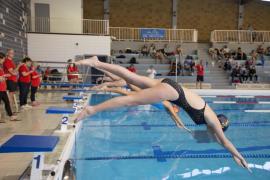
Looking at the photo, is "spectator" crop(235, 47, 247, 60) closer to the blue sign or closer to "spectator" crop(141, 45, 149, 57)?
the blue sign

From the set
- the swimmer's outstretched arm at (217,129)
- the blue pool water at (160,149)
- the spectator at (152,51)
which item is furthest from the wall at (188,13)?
the swimmer's outstretched arm at (217,129)

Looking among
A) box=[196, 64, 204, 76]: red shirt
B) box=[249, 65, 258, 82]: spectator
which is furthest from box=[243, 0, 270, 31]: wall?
box=[196, 64, 204, 76]: red shirt

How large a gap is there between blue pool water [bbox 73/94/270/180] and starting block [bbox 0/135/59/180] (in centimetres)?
125

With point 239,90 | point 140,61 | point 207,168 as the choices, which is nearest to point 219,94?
point 239,90

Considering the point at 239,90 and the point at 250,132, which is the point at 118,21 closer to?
the point at 239,90

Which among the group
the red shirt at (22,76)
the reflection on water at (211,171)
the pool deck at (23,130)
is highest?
the red shirt at (22,76)

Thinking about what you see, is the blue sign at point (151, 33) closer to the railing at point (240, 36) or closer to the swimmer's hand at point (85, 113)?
the railing at point (240, 36)

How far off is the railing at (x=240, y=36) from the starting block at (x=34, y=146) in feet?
55.7

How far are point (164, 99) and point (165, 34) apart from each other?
613 inches

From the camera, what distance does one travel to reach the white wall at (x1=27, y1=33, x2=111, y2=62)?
1423 cm

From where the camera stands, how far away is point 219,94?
13164mm

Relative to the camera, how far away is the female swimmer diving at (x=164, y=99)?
10.2ft

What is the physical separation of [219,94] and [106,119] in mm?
6780

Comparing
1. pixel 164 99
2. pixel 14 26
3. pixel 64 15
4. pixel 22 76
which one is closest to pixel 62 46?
pixel 64 15
